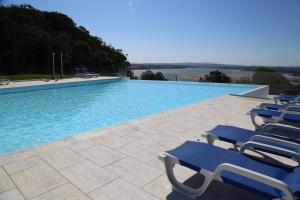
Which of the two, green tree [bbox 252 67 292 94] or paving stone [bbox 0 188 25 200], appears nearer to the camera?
paving stone [bbox 0 188 25 200]

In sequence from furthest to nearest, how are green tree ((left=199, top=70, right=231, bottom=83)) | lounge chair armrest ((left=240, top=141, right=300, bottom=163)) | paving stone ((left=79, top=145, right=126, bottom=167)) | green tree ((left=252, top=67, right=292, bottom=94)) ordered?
1. green tree ((left=199, top=70, right=231, bottom=83))
2. green tree ((left=252, top=67, right=292, bottom=94))
3. paving stone ((left=79, top=145, right=126, bottom=167))
4. lounge chair armrest ((left=240, top=141, right=300, bottom=163))

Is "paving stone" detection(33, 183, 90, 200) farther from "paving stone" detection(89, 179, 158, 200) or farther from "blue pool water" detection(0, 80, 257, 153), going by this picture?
"blue pool water" detection(0, 80, 257, 153)

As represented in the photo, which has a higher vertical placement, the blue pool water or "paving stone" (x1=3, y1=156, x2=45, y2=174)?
"paving stone" (x1=3, y1=156, x2=45, y2=174)

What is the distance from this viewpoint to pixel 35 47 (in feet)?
76.3

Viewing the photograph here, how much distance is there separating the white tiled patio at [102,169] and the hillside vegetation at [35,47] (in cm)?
1794

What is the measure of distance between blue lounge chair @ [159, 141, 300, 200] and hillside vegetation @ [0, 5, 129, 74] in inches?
770

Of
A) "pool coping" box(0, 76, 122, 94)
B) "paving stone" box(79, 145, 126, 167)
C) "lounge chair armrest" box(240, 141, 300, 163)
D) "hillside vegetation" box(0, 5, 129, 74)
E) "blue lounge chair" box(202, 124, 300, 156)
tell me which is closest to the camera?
"lounge chair armrest" box(240, 141, 300, 163)

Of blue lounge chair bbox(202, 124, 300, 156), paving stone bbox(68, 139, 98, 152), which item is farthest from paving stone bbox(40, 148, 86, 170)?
blue lounge chair bbox(202, 124, 300, 156)

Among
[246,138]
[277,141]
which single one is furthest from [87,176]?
[277,141]

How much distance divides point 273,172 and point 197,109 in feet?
14.6

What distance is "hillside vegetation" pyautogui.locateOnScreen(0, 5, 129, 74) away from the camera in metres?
21.8

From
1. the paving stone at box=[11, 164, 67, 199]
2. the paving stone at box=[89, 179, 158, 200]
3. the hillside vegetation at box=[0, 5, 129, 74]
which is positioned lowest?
the paving stone at box=[89, 179, 158, 200]

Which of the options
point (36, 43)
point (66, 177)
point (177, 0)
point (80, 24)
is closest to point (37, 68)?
point (36, 43)

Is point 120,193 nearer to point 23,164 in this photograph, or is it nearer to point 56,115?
point 23,164
